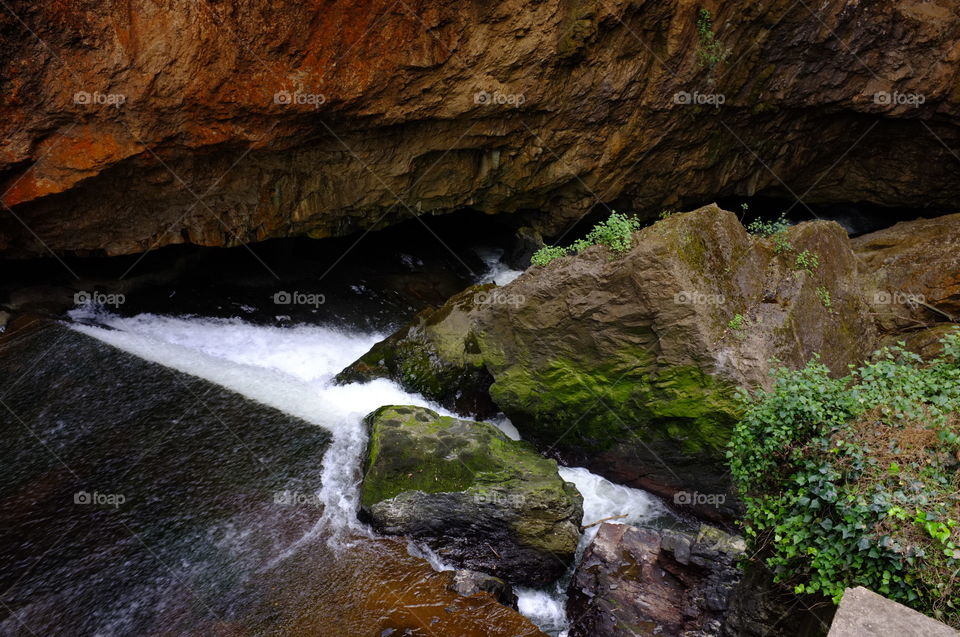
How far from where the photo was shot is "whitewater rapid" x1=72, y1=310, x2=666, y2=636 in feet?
19.2

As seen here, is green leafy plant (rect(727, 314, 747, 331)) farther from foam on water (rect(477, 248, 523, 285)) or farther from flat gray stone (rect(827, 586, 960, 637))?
foam on water (rect(477, 248, 523, 285))

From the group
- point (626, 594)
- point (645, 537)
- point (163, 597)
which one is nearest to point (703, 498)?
point (645, 537)

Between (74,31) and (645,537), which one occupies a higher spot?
(74,31)

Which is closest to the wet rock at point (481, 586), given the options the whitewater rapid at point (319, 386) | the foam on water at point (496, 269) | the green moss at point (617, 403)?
the whitewater rapid at point (319, 386)

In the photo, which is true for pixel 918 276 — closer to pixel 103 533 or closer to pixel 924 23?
pixel 924 23

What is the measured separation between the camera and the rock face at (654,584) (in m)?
5.10

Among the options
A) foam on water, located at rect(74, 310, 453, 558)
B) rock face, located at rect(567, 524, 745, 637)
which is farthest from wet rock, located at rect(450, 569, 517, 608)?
foam on water, located at rect(74, 310, 453, 558)

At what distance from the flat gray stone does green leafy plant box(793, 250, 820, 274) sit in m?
4.93

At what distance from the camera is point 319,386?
8172mm

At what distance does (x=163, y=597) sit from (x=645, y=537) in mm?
4335

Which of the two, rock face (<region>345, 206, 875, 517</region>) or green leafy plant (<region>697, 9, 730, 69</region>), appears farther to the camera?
green leafy plant (<region>697, 9, 730, 69</region>)

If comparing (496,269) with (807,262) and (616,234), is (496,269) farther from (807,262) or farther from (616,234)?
(807,262)

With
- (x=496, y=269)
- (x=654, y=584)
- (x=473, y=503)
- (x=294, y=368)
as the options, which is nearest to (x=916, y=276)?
(x=654, y=584)

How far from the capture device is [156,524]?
227 inches
